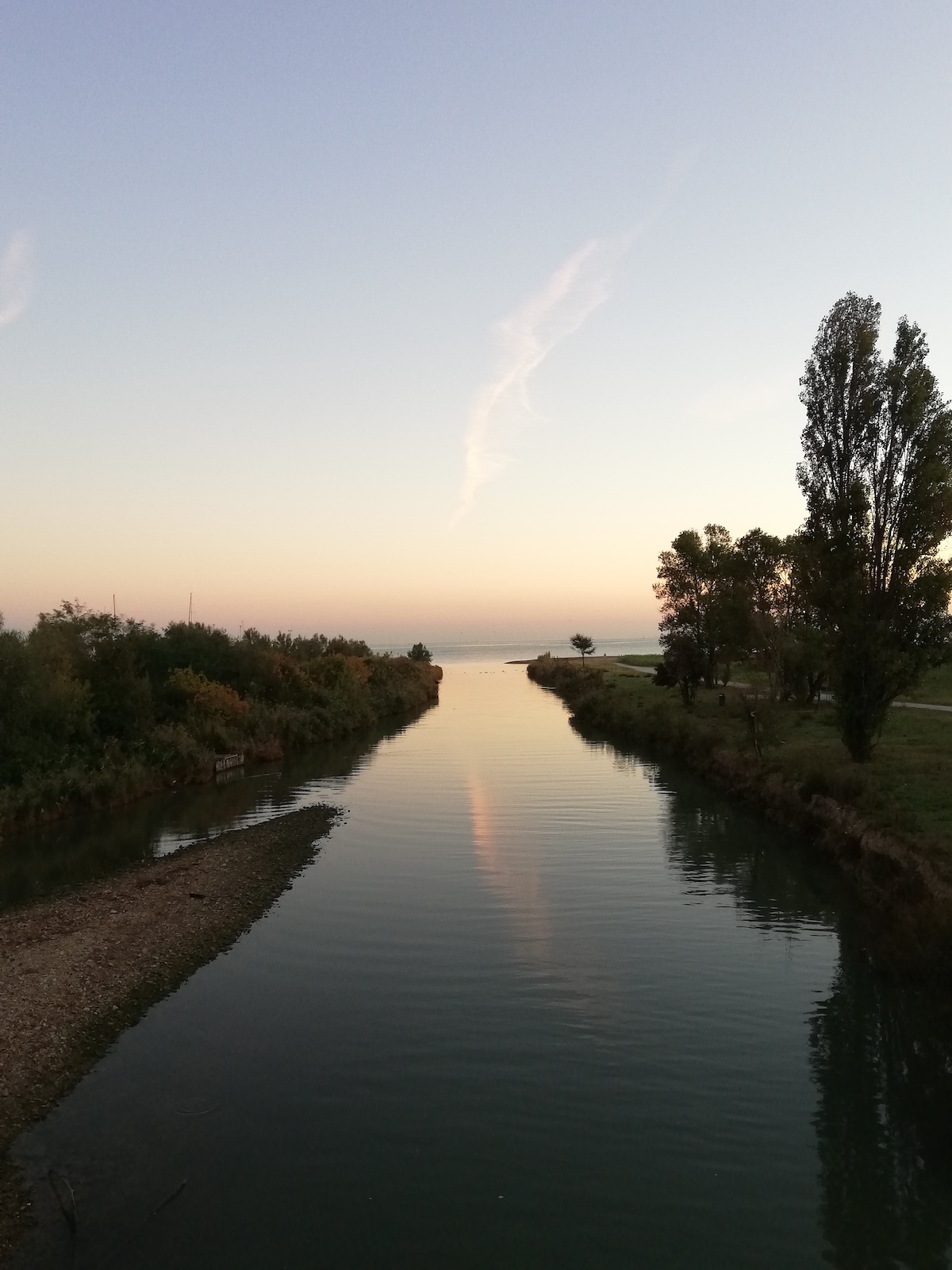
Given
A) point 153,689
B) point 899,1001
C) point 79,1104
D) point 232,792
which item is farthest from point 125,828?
point 899,1001

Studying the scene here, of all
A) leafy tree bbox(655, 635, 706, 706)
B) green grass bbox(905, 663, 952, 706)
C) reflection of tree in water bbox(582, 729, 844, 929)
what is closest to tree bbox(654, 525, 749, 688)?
leafy tree bbox(655, 635, 706, 706)

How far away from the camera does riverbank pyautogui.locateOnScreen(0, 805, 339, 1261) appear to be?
45.9 ft

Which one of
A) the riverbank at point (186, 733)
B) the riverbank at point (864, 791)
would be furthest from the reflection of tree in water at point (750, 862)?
the riverbank at point (186, 733)

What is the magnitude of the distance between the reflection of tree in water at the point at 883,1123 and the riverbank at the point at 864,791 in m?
1.37

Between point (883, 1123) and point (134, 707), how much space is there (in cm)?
4133

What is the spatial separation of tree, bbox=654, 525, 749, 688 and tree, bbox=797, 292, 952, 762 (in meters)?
25.6

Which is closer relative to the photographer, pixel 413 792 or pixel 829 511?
pixel 829 511

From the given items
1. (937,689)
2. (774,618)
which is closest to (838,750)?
(774,618)

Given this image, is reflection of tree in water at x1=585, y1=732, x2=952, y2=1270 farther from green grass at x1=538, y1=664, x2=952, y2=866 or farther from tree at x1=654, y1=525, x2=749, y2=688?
tree at x1=654, y1=525, x2=749, y2=688

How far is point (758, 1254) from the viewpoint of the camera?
393 inches

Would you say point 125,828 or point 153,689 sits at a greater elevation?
point 153,689

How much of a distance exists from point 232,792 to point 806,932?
31.0m

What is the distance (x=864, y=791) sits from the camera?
90.3 feet

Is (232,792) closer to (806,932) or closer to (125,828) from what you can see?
(125,828)
